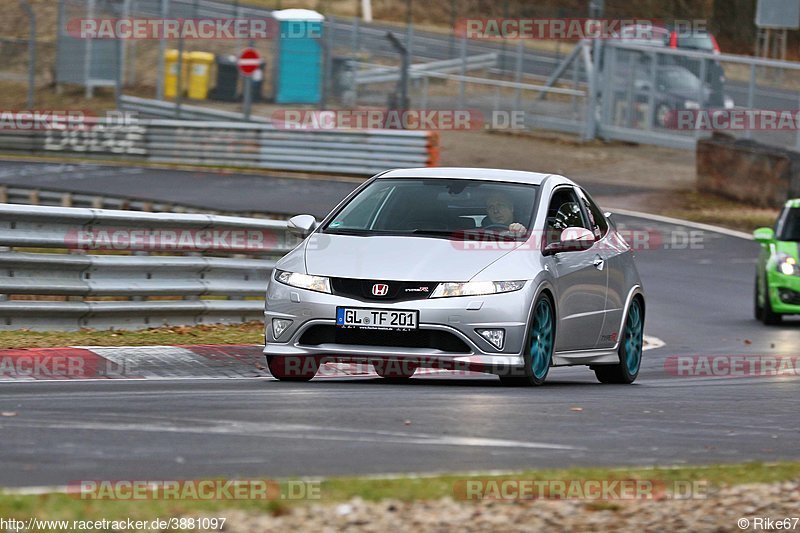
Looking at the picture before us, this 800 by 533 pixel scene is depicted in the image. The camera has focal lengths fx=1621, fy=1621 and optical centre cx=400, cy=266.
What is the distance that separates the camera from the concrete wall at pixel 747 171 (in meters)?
29.8

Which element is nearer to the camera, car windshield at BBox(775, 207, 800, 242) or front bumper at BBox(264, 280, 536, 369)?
front bumper at BBox(264, 280, 536, 369)

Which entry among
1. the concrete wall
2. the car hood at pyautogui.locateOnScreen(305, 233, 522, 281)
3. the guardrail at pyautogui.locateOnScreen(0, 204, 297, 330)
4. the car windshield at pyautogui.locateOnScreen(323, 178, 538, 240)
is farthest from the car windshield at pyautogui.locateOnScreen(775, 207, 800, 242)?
the concrete wall

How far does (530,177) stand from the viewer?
11156 mm

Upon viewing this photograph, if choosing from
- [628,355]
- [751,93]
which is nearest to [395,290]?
[628,355]

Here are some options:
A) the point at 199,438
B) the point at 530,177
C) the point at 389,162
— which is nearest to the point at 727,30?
the point at 389,162

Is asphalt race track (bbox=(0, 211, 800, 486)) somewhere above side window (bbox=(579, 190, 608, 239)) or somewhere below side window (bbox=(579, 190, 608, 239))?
below

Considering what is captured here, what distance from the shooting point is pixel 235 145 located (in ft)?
116

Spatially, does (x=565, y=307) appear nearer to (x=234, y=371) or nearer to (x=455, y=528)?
(x=234, y=371)

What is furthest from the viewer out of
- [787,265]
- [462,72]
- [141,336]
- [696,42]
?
[696,42]

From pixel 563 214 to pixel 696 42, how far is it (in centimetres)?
3355

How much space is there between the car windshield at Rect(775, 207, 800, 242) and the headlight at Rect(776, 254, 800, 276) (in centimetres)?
41

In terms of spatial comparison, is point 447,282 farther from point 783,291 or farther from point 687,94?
point 687,94

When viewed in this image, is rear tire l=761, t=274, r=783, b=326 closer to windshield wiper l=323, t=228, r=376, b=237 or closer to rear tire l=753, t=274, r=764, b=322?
rear tire l=753, t=274, r=764, b=322

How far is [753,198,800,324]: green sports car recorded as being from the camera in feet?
60.2
